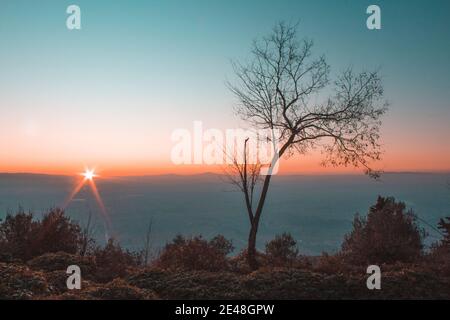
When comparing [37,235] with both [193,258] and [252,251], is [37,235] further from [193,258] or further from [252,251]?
[252,251]

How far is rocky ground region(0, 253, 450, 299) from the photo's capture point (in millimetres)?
12938

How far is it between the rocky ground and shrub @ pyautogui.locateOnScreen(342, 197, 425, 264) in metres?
5.01

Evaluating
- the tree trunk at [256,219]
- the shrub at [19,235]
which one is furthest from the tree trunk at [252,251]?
the shrub at [19,235]

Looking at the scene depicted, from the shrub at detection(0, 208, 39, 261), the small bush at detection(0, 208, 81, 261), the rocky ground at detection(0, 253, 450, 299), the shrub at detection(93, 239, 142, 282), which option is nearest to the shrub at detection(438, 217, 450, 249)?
the rocky ground at detection(0, 253, 450, 299)

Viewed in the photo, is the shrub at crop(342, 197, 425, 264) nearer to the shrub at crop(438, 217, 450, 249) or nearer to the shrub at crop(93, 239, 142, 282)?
the shrub at crop(438, 217, 450, 249)

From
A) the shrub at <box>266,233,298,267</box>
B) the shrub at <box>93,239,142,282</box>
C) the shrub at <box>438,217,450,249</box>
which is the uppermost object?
the shrub at <box>438,217,450,249</box>

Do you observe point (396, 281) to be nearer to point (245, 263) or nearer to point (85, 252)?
point (245, 263)

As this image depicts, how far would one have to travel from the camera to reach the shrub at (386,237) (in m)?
21.7

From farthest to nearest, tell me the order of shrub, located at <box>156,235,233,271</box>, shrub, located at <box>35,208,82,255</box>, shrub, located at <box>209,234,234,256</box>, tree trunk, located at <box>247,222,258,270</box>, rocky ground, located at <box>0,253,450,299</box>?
shrub, located at <box>209,234,234,256</box> < shrub, located at <box>35,208,82,255</box> < tree trunk, located at <box>247,222,258,270</box> < shrub, located at <box>156,235,233,271</box> < rocky ground, located at <box>0,253,450,299</box>

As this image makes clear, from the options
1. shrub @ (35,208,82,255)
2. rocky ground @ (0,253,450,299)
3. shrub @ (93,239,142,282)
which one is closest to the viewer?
rocky ground @ (0,253,450,299)

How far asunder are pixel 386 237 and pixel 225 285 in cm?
1239

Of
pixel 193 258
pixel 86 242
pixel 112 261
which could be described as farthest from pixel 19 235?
pixel 193 258
